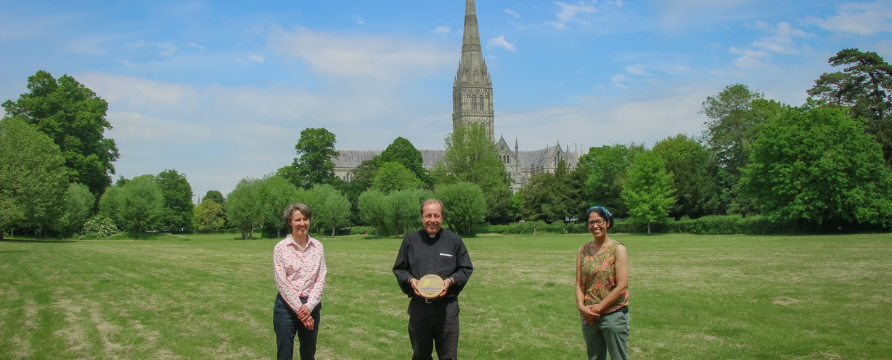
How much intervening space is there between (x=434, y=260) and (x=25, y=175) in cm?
3960

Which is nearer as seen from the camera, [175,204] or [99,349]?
[99,349]

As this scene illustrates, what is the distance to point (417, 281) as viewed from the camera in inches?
226

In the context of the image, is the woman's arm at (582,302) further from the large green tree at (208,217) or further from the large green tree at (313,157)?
the large green tree at (208,217)

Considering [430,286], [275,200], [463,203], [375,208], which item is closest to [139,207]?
[275,200]

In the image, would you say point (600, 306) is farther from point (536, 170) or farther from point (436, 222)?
point (536, 170)

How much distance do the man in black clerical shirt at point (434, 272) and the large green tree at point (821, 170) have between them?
146 ft

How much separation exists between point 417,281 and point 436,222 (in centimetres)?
58

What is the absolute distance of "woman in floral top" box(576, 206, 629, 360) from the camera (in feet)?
19.0

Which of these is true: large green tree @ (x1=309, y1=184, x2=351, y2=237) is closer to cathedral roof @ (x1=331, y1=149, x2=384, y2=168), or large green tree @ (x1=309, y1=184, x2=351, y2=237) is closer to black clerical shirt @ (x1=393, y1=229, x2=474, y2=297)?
black clerical shirt @ (x1=393, y1=229, x2=474, y2=297)

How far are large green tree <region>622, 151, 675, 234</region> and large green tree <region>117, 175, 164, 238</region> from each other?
45.4 metres

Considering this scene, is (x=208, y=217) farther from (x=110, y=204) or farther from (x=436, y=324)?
(x=436, y=324)

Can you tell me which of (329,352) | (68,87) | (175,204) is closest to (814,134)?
(329,352)

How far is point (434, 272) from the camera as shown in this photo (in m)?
5.80

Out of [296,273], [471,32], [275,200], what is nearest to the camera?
[296,273]
